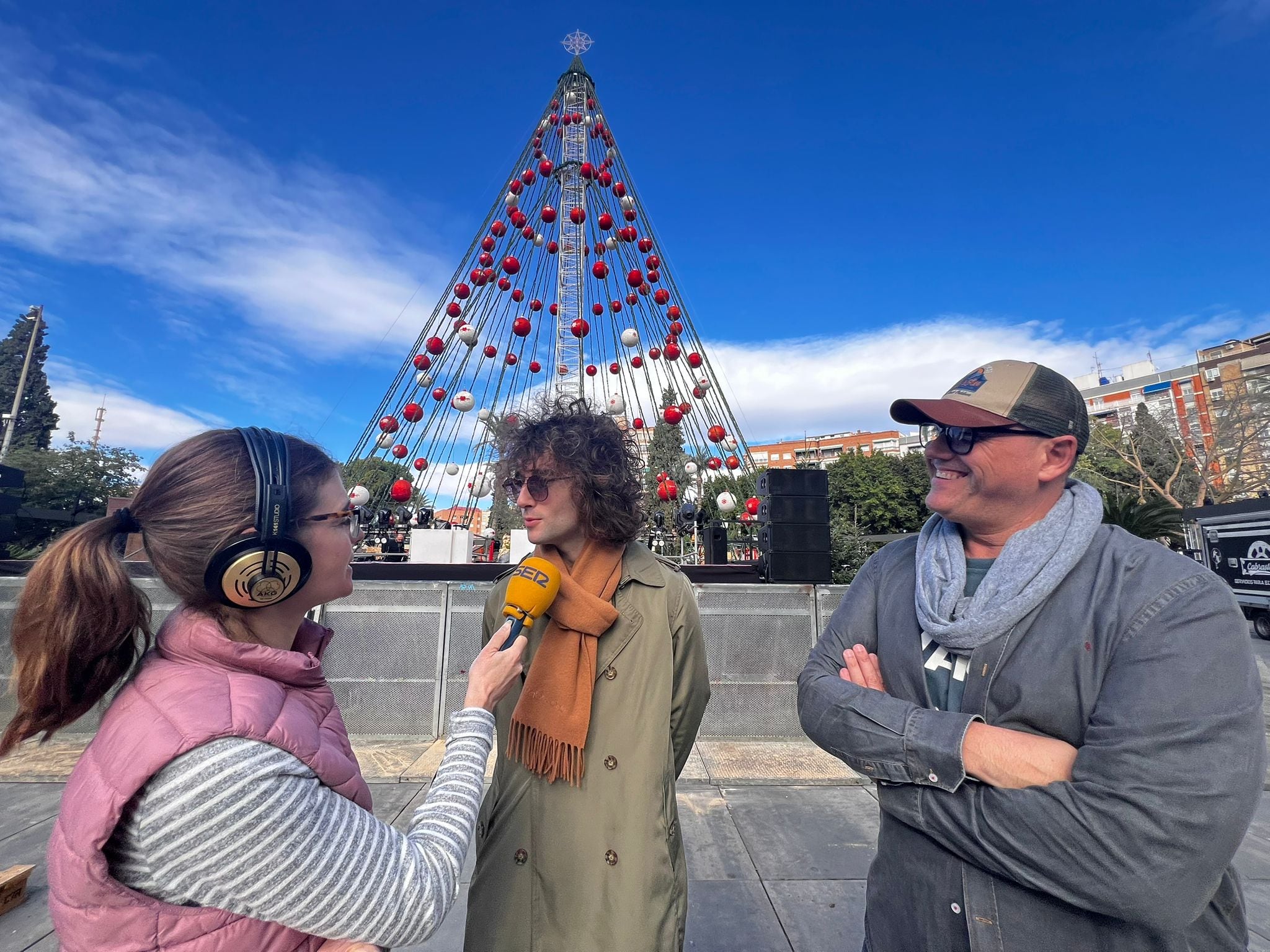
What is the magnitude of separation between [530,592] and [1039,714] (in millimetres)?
1231

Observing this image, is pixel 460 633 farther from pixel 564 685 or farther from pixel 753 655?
pixel 564 685

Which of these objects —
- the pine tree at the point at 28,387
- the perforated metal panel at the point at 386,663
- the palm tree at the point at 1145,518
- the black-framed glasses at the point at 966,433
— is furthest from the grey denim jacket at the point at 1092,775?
the pine tree at the point at 28,387

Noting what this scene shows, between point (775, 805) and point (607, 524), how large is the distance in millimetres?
3279

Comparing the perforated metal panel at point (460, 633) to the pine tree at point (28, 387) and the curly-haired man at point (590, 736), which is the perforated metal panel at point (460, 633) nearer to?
the curly-haired man at point (590, 736)

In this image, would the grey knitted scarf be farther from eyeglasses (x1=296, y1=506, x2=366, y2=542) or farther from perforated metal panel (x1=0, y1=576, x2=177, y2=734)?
perforated metal panel (x1=0, y1=576, x2=177, y2=734)

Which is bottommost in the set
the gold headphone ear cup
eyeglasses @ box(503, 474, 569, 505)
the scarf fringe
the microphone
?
the scarf fringe

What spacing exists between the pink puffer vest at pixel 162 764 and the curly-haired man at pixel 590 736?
2.37 ft

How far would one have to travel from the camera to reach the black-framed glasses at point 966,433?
1431 millimetres

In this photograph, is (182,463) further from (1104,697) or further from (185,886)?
(1104,697)

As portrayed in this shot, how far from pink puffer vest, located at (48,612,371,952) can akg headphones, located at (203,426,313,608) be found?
0.26 ft

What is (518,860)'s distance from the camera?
1.62m

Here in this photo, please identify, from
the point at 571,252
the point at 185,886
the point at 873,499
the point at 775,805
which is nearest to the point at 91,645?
the point at 185,886

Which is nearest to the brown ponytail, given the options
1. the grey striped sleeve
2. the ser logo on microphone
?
the grey striped sleeve

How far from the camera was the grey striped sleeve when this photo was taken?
2.81 ft
